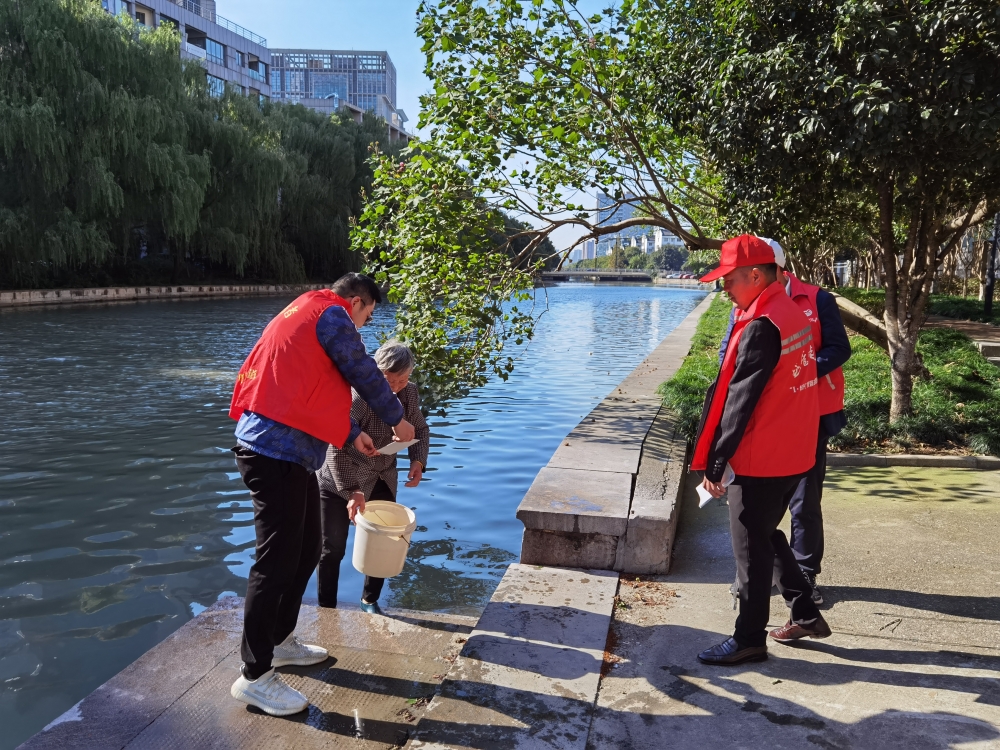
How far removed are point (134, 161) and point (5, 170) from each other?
3.90 metres

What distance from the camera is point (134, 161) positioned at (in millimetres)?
29641

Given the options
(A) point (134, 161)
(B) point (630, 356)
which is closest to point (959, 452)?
(B) point (630, 356)

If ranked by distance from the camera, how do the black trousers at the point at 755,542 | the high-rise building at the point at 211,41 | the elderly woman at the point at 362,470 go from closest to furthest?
the black trousers at the point at 755,542, the elderly woman at the point at 362,470, the high-rise building at the point at 211,41

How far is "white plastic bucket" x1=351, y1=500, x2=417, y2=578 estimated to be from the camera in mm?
4137

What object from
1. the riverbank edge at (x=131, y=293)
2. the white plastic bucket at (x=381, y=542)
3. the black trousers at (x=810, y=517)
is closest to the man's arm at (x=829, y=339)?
the black trousers at (x=810, y=517)

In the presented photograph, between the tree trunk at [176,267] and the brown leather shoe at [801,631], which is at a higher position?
the tree trunk at [176,267]

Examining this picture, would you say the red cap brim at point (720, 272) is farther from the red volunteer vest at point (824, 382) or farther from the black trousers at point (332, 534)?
the black trousers at point (332, 534)

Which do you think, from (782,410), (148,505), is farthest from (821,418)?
(148,505)

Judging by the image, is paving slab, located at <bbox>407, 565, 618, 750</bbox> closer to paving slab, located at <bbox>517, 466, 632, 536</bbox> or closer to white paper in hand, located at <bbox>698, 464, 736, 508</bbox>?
paving slab, located at <bbox>517, 466, 632, 536</bbox>

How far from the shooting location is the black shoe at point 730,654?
365 centimetres

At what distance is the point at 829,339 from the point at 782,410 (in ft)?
2.96

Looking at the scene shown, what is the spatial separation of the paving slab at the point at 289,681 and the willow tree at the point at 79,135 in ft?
88.0

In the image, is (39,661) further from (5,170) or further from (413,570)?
(5,170)

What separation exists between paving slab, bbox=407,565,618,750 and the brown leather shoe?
0.77m
